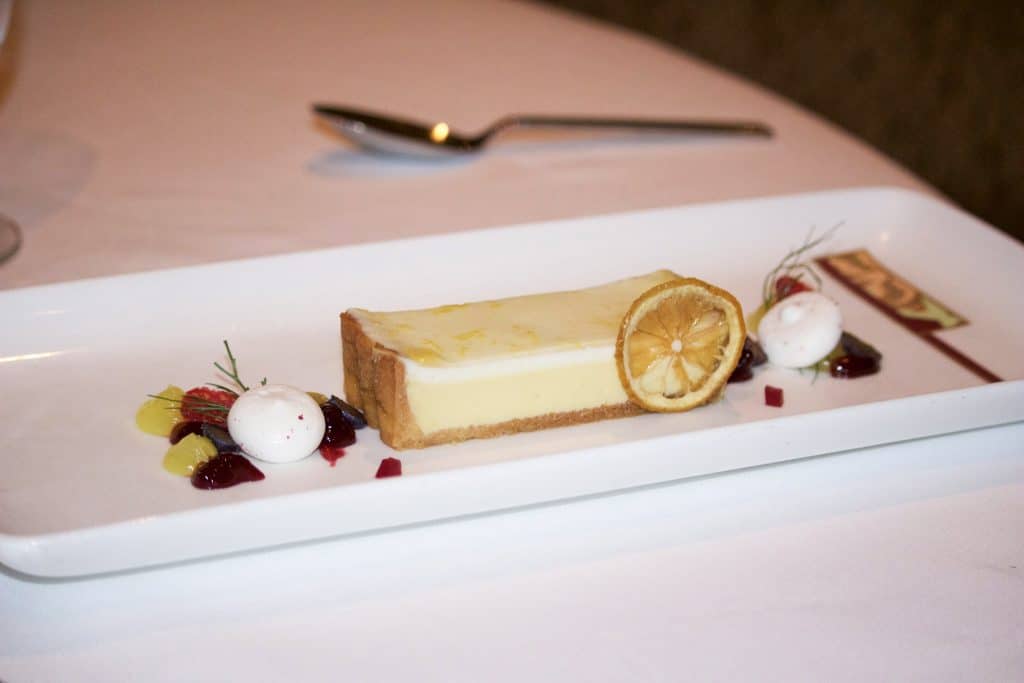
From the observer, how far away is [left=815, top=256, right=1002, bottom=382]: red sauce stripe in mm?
1789

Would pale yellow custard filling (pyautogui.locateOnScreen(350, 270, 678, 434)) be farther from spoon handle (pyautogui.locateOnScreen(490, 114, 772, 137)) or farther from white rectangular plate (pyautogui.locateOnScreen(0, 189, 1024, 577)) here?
spoon handle (pyautogui.locateOnScreen(490, 114, 772, 137))

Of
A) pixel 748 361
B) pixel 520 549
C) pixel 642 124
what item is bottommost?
pixel 520 549

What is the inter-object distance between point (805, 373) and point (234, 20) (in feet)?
7.50

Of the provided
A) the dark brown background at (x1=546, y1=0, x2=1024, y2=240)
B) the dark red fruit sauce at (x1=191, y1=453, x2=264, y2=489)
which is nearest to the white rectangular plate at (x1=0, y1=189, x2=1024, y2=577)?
the dark red fruit sauce at (x1=191, y1=453, x2=264, y2=489)

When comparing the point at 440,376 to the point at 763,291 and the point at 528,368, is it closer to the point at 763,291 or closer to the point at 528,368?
the point at 528,368

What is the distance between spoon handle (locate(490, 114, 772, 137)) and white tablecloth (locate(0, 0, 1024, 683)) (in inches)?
1.6

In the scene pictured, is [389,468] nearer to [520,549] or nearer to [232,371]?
[520,549]

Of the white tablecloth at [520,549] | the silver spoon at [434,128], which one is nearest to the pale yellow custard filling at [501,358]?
the white tablecloth at [520,549]

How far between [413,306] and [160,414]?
531mm

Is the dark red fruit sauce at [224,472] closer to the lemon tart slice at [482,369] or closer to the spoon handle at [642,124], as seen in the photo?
the lemon tart slice at [482,369]

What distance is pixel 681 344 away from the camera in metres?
1.66

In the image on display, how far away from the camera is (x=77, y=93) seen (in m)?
2.72

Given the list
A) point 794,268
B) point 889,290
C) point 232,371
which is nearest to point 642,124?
point 794,268

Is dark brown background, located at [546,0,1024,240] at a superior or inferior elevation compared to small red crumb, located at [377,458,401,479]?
superior
